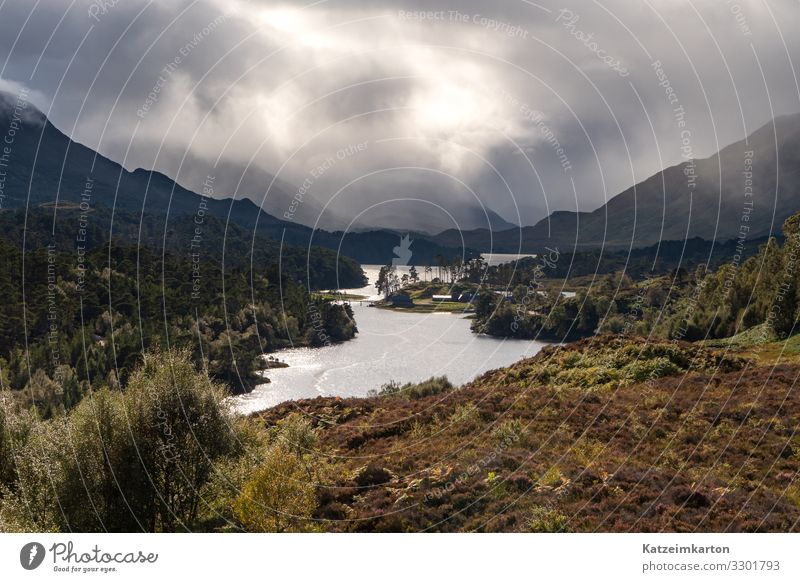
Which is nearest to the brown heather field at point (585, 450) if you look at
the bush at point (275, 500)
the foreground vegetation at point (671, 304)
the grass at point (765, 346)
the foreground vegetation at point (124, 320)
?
the bush at point (275, 500)

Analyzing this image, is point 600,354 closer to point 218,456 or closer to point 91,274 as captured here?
point 218,456

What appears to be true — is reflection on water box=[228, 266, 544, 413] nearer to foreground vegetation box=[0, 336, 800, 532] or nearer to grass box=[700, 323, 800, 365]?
grass box=[700, 323, 800, 365]

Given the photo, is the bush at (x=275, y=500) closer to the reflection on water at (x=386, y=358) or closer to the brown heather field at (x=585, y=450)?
the brown heather field at (x=585, y=450)

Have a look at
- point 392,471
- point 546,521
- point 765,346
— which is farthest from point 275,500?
point 765,346

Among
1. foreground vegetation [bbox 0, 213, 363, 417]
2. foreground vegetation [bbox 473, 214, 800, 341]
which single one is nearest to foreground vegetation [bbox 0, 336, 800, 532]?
foreground vegetation [bbox 473, 214, 800, 341]
